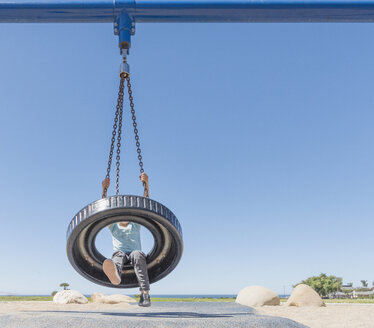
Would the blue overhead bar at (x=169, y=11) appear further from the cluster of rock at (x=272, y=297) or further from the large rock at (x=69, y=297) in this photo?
the large rock at (x=69, y=297)

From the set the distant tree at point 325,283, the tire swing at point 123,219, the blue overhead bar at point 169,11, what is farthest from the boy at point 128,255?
the distant tree at point 325,283

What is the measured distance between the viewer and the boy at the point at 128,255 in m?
6.51

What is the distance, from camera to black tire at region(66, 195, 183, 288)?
577 cm

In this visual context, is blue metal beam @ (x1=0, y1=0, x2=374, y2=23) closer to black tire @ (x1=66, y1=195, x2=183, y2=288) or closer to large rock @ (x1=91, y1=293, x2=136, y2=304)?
black tire @ (x1=66, y1=195, x2=183, y2=288)

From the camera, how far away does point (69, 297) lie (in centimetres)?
1598

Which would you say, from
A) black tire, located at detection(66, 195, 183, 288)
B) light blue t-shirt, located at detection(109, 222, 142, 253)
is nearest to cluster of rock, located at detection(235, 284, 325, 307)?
black tire, located at detection(66, 195, 183, 288)

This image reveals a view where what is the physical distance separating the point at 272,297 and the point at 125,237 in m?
11.5

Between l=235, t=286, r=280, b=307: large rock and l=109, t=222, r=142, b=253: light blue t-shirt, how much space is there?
10.9 m

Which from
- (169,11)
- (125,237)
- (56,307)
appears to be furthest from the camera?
(56,307)

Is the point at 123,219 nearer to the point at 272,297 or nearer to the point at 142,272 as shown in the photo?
the point at 142,272

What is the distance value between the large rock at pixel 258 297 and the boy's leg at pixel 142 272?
10.7 meters

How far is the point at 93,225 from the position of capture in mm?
6508

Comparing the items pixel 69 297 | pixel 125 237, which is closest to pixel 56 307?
pixel 69 297

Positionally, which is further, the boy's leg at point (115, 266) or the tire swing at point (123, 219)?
the boy's leg at point (115, 266)
